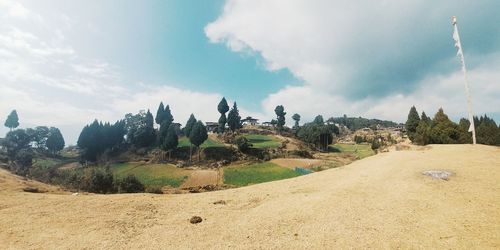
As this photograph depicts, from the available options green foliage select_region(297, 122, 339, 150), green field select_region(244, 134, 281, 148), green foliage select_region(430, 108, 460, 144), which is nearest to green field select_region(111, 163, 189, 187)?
green field select_region(244, 134, 281, 148)

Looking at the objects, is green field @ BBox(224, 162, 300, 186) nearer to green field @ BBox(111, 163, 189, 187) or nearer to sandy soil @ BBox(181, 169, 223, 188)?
sandy soil @ BBox(181, 169, 223, 188)

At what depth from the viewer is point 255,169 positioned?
84.9 metres

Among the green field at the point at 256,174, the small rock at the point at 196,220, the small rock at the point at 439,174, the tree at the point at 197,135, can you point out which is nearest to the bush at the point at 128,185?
the green field at the point at 256,174

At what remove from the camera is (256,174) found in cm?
7756

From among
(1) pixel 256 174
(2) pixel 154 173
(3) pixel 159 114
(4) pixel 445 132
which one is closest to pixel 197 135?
(2) pixel 154 173

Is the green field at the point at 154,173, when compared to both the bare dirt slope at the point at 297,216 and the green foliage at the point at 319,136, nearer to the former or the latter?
the bare dirt slope at the point at 297,216

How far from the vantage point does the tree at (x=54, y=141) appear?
438ft

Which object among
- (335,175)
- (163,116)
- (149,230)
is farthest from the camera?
(163,116)

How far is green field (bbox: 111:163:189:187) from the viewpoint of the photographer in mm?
74062

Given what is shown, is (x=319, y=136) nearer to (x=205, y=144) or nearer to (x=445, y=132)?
(x=205, y=144)

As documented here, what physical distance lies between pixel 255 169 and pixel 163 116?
6927 centimetres

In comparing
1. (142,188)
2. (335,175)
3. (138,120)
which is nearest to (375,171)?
(335,175)

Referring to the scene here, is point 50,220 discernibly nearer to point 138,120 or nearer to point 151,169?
point 151,169

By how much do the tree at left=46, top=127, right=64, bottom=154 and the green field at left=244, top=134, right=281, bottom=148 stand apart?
277ft
